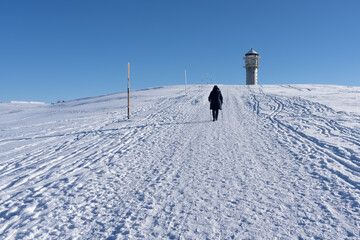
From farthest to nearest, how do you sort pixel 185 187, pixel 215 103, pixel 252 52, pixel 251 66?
pixel 252 52 → pixel 251 66 → pixel 215 103 → pixel 185 187

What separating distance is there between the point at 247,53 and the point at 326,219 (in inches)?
2630

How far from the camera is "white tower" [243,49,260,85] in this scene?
6294cm

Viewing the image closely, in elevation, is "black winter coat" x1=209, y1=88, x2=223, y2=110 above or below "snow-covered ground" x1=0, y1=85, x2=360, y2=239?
above

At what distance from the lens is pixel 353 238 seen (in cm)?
286

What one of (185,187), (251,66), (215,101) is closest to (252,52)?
(251,66)

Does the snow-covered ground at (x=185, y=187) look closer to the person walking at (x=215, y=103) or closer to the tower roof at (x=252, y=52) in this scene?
the person walking at (x=215, y=103)

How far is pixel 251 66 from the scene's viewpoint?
63094 millimetres

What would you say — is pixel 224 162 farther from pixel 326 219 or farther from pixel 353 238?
pixel 353 238

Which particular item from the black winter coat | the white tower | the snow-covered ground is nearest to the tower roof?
the white tower

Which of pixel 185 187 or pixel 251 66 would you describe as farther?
Answer: pixel 251 66

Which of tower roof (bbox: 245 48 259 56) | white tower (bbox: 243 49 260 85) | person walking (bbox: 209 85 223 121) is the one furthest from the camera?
tower roof (bbox: 245 48 259 56)

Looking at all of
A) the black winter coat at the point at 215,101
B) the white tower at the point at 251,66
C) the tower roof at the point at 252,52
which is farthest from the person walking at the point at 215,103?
the tower roof at the point at 252,52

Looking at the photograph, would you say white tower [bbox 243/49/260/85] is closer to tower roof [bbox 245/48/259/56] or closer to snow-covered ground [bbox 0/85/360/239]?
tower roof [bbox 245/48/259/56]

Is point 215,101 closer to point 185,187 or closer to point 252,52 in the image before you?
point 185,187
